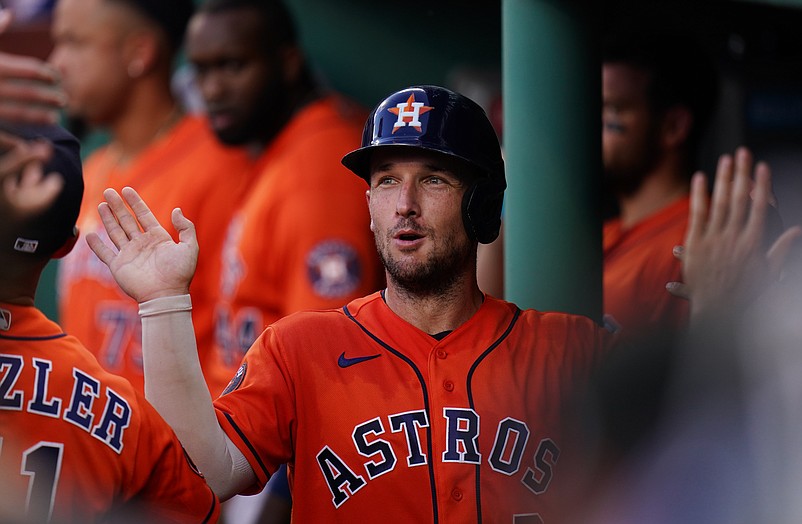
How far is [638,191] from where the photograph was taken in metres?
4.82

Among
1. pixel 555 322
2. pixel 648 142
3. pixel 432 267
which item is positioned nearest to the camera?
pixel 432 267

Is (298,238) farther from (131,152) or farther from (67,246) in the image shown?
(67,246)

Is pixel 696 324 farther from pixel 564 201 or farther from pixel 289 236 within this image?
pixel 289 236

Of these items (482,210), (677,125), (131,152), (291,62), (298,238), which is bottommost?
(482,210)

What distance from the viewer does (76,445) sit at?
7.31ft

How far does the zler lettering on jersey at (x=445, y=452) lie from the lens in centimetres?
248

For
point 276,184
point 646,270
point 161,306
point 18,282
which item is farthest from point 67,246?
point 276,184

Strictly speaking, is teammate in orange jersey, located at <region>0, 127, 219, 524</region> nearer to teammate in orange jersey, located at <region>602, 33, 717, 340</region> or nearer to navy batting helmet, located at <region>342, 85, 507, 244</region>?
navy batting helmet, located at <region>342, 85, 507, 244</region>

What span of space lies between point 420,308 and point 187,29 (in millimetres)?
4156

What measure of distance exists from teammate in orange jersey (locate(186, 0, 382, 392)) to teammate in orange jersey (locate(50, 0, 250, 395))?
0.19 meters

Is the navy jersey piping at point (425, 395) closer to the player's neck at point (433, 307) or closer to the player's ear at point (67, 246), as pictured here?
the player's neck at point (433, 307)

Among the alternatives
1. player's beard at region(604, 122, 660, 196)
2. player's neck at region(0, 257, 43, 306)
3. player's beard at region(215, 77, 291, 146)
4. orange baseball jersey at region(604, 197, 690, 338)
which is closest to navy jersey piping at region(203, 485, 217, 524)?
player's neck at region(0, 257, 43, 306)

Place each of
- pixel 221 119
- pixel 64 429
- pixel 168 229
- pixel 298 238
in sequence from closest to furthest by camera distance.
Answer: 1. pixel 64 429
2. pixel 298 238
3. pixel 168 229
4. pixel 221 119

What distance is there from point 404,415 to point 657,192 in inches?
99.3
